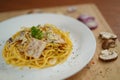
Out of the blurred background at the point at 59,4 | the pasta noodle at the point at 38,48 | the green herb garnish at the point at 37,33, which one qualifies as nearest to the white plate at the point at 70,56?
the pasta noodle at the point at 38,48

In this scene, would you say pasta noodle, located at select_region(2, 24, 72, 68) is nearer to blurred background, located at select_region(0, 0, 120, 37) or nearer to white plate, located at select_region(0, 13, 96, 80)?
white plate, located at select_region(0, 13, 96, 80)

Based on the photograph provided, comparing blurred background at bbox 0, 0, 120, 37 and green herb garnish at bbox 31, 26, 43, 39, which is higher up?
blurred background at bbox 0, 0, 120, 37

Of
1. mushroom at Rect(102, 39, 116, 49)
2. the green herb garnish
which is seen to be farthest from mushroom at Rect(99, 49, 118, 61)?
the green herb garnish

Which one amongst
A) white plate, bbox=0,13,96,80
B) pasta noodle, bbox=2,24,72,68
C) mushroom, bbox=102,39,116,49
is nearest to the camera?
white plate, bbox=0,13,96,80

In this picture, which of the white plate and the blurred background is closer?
the white plate

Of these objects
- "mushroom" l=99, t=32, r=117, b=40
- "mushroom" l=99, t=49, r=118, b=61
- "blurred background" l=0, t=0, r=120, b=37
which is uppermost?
"blurred background" l=0, t=0, r=120, b=37

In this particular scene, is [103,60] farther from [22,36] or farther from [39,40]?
[22,36]
